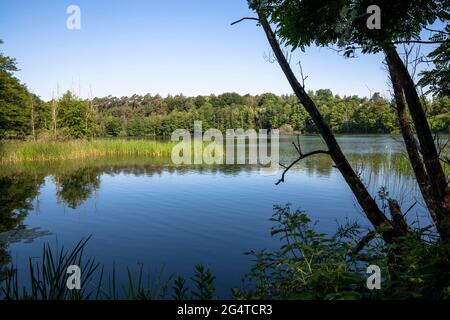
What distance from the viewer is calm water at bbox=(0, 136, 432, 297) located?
252 inches

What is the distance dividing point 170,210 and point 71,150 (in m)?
17.1

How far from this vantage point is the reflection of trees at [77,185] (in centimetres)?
1147

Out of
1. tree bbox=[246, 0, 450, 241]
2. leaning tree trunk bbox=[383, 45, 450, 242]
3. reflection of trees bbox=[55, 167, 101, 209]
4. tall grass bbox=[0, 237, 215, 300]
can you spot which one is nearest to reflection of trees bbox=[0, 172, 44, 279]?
reflection of trees bbox=[55, 167, 101, 209]

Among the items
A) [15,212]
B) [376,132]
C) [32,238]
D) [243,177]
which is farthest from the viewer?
[376,132]

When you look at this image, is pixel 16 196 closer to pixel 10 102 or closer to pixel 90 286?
pixel 90 286

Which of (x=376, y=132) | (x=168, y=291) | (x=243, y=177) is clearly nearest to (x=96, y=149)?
(x=243, y=177)

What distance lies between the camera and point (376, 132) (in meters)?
70.6

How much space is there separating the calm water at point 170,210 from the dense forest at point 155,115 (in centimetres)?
1424

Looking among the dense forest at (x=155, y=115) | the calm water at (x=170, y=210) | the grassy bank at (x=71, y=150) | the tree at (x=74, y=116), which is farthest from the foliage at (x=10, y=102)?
the calm water at (x=170, y=210)

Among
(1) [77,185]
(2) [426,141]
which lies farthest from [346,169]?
(1) [77,185]

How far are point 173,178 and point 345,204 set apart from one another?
842 centimetres

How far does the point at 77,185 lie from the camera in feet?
45.7
